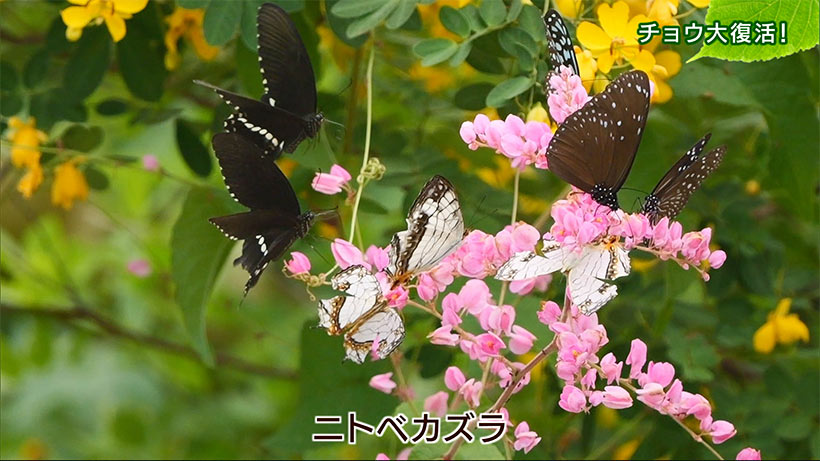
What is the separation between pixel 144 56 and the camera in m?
0.84

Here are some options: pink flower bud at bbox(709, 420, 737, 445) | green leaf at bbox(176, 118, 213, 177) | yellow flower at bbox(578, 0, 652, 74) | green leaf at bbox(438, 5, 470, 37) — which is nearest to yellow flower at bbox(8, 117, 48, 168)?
green leaf at bbox(176, 118, 213, 177)

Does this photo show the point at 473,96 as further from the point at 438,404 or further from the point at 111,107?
the point at 111,107

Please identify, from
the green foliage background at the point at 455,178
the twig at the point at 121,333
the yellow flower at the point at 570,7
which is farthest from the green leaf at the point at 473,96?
the twig at the point at 121,333

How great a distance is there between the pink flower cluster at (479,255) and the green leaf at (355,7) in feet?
0.62

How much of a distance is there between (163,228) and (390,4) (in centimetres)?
99

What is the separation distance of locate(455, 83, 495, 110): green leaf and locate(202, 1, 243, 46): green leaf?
0.17 meters

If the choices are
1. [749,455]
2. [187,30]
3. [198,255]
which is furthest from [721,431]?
[187,30]

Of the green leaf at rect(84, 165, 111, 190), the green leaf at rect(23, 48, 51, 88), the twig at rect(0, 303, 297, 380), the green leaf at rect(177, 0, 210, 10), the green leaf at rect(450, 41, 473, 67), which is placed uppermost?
the green leaf at rect(177, 0, 210, 10)

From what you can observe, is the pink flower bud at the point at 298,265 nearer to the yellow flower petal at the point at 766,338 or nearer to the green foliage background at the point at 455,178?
the green foliage background at the point at 455,178

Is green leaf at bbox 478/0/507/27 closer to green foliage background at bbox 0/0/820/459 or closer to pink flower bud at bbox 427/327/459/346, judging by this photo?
green foliage background at bbox 0/0/820/459

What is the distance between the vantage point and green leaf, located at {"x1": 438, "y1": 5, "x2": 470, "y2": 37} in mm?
658

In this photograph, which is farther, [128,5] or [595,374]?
[128,5]

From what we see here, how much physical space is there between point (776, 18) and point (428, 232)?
219 mm

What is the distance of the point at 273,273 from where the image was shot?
172 cm
